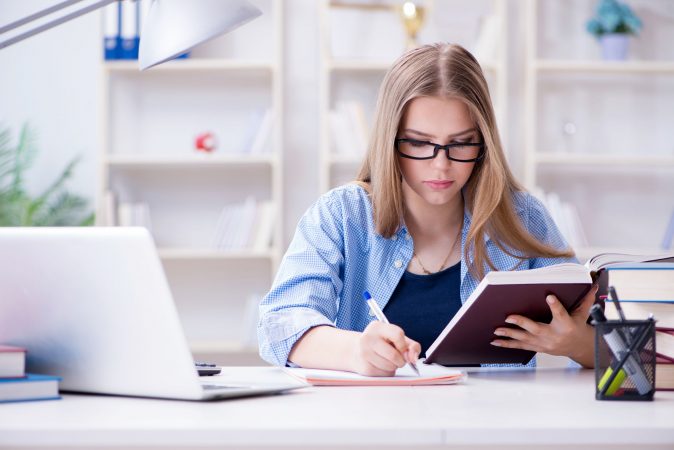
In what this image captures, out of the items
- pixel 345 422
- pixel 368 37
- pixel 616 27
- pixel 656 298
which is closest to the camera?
pixel 345 422

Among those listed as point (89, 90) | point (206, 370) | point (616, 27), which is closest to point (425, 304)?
point (206, 370)

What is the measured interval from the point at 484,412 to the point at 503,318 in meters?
0.44

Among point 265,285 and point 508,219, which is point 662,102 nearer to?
point 265,285

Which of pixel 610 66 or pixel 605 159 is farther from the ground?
pixel 610 66

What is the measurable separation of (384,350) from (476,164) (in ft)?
2.16

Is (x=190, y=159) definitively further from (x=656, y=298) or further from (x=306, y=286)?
(x=656, y=298)

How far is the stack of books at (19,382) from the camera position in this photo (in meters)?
1.13

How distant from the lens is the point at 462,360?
160 centimetres

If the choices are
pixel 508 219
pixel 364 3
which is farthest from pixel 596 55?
pixel 508 219

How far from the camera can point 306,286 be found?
5.48 feet

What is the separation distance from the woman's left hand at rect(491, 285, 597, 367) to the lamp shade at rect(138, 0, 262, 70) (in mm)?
636

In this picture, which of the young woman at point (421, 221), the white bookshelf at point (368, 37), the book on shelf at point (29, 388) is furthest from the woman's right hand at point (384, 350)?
the white bookshelf at point (368, 37)

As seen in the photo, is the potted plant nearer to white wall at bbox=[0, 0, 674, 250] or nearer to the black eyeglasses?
white wall at bbox=[0, 0, 674, 250]

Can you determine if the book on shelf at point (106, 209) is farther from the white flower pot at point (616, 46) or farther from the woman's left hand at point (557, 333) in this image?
the woman's left hand at point (557, 333)
